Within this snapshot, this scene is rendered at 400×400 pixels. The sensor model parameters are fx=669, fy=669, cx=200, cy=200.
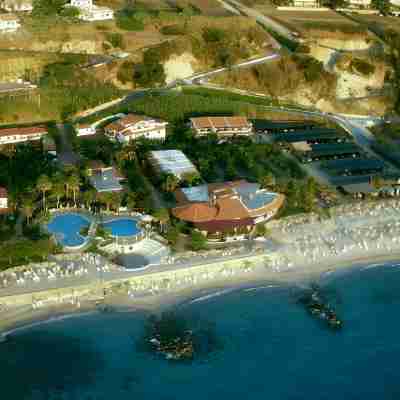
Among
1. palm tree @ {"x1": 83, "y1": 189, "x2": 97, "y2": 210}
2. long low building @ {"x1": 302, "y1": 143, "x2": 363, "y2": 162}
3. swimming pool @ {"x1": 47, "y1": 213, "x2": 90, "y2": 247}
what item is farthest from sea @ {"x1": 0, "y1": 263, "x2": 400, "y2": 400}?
long low building @ {"x1": 302, "y1": 143, "x2": 363, "y2": 162}

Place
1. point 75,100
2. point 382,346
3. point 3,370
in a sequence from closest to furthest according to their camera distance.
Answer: point 3,370 < point 382,346 < point 75,100

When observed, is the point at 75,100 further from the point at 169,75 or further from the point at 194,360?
the point at 194,360

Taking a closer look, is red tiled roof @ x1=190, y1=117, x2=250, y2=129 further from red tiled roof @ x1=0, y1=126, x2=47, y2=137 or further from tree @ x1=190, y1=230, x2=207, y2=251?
tree @ x1=190, y1=230, x2=207, y2=251

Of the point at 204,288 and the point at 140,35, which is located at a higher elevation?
the point at 140,35

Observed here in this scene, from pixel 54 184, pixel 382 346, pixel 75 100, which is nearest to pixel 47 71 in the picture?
pixel 75 100

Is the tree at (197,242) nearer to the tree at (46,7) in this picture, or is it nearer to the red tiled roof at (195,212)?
the red tiled roof at (195,212)

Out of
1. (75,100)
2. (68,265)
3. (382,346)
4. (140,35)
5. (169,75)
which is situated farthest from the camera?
(140,35)

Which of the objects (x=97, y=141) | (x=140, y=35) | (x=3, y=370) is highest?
(x=140, y=35)

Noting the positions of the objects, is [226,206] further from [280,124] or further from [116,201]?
[280,124]
